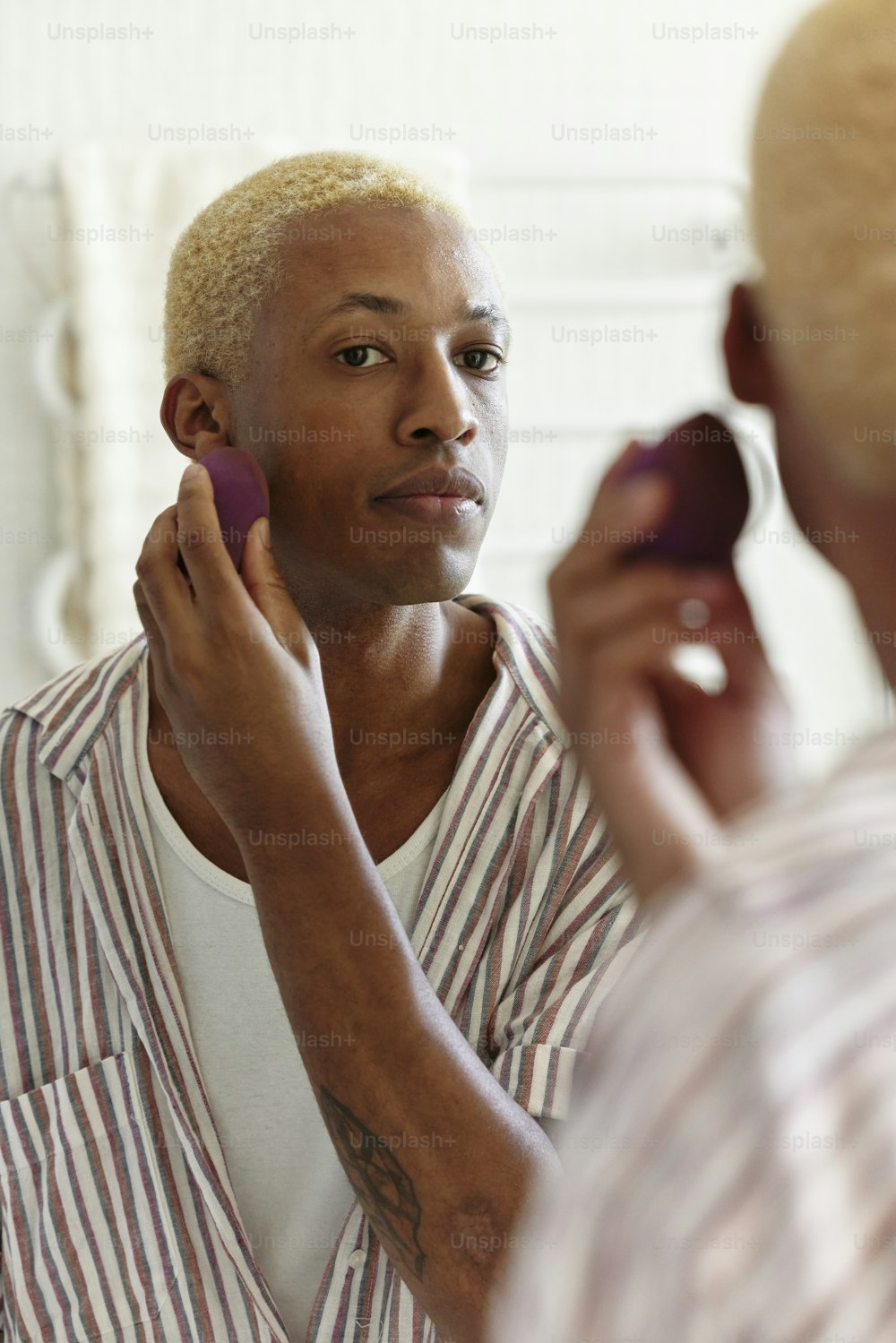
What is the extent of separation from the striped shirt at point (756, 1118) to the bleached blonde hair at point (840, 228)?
8cm

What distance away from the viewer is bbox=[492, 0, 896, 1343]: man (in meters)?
0.25

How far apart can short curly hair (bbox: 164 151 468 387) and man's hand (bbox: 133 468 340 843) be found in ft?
0.37

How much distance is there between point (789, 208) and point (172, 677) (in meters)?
0.45

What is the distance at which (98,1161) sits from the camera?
76 cm

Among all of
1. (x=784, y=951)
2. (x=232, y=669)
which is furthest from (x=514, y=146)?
(x=784, y=951)

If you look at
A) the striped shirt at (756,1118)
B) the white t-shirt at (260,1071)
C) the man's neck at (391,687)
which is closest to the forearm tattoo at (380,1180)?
Result: the white t-shirt at (260,1071)

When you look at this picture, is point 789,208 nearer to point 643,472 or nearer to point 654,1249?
point 643,472

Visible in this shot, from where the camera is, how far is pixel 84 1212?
75 cm

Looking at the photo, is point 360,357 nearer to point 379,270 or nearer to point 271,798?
point 379,270

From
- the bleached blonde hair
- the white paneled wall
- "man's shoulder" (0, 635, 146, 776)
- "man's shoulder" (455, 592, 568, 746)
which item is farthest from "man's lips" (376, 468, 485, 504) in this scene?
the white paneled wall

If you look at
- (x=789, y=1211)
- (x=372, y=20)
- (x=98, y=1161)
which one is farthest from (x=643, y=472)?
(x=372, y=20)

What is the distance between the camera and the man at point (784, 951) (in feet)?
0.83

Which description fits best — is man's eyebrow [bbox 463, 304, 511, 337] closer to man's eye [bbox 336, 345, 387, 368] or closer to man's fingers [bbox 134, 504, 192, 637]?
man's eye [bbox 336, 345, 387, 368]

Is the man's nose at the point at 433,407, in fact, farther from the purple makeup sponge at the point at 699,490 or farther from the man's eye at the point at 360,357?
the purple makeup sponge at the point at 699,490
